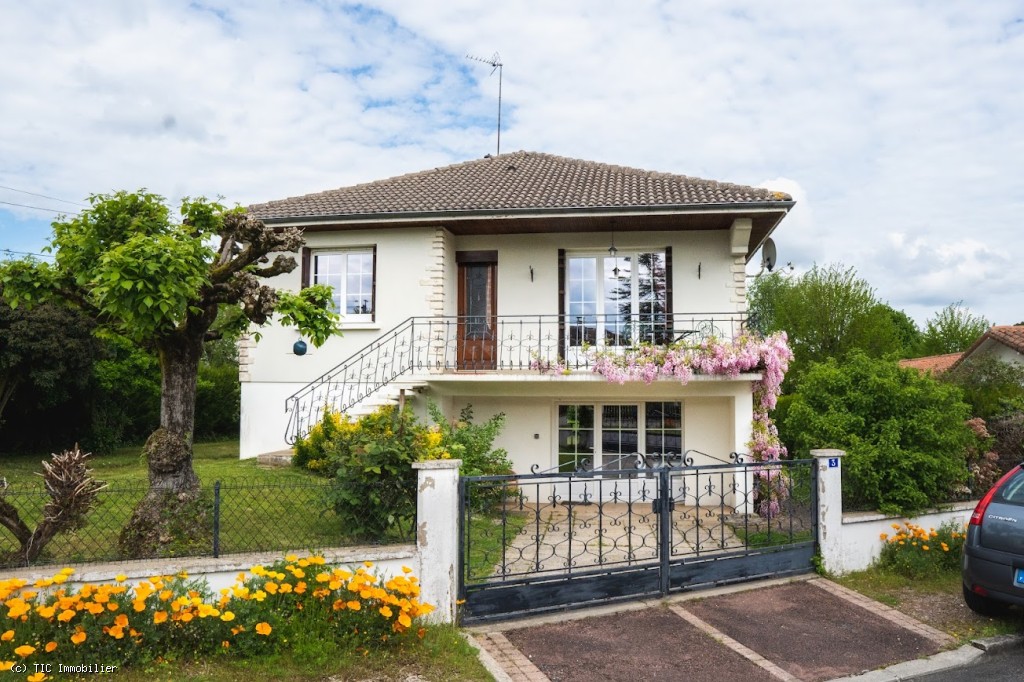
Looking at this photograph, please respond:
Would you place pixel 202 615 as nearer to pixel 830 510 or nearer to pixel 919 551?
pixel 830 510

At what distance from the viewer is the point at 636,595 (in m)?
6.64

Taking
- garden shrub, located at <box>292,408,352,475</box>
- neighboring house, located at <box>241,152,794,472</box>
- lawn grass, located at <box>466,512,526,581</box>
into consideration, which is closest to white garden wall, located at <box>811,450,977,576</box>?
lawn grass, located at <box>466,512,526,581</box>

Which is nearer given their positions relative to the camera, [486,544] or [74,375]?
[486,544]

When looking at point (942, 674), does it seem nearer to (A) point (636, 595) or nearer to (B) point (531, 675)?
(A) point (636, 595)

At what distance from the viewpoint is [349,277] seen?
13.6 metres

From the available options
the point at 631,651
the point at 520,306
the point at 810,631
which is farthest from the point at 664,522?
the point at 520,306

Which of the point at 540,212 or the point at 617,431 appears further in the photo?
the point at 617,431

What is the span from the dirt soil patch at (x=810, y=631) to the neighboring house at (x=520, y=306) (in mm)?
5302

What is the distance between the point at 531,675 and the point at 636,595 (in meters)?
1.88

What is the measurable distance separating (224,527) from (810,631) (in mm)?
5593

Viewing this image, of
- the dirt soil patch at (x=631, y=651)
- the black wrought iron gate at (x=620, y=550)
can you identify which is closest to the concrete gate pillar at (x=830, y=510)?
the black wrought iron gate at (x=620, y=550)

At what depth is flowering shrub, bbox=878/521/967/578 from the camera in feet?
24.7

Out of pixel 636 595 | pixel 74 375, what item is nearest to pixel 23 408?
pixel 74 375

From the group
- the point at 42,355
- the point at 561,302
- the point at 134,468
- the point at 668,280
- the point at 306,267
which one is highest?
the point at 306,267
